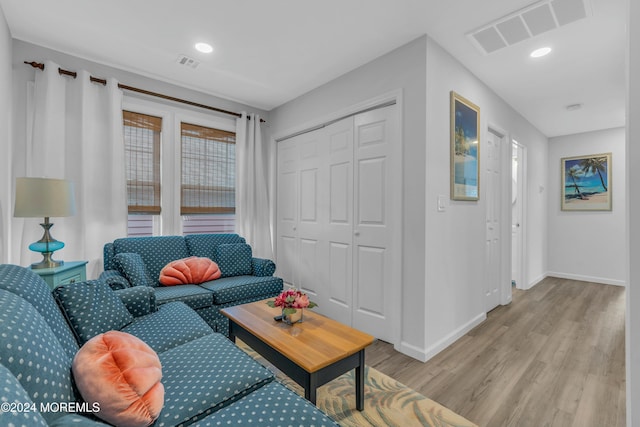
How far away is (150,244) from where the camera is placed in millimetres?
2914

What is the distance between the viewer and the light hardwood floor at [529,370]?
5.72ft

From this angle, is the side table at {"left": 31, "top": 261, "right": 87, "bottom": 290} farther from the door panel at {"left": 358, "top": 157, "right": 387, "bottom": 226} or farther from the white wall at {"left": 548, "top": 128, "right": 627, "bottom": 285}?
the white wall at {"left": 548, "top": 128, "right": 627, "bottom": 285}

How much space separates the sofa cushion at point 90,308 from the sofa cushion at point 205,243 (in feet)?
4.68

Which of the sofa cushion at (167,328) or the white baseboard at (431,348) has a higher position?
the sofa cushion at (167,328)

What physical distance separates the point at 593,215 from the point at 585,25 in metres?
4.08

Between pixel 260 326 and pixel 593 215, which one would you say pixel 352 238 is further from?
pixel 593 215

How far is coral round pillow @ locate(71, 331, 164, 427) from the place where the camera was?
2.99 feet

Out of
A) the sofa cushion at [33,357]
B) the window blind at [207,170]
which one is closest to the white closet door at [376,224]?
the window blind at [207,170]

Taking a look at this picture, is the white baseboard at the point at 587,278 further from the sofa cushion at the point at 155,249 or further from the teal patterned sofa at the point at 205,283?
the sofa cushion at the point at 155,249

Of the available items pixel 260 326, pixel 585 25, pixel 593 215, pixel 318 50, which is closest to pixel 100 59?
pixel 318 50

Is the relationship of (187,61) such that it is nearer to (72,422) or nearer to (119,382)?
(119,382)

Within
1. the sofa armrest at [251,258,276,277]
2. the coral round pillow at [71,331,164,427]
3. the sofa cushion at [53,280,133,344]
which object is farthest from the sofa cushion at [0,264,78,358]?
the sofa armrest at [251,258,276,277]

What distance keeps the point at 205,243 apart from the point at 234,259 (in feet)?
1.22

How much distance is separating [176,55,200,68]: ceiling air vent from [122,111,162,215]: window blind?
0.72m
